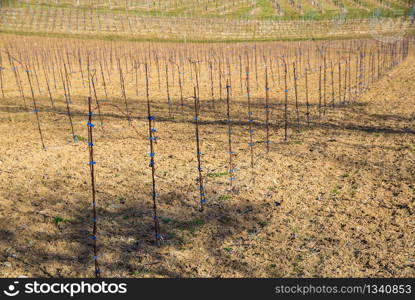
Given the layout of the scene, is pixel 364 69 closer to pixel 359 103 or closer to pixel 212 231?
pixel 359 103

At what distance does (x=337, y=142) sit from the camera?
862cm

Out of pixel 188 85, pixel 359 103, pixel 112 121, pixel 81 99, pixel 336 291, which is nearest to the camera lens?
pixel 336 291

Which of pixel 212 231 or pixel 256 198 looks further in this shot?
pixel 256 198

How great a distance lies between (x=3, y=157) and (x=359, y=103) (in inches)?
374

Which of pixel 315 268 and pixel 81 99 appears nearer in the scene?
pixel 315 268

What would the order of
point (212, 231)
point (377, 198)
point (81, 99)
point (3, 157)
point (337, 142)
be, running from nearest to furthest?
point (212, 231) < point (377, 198) < point (3, 157) < point (337, 142) < point (81, 99)

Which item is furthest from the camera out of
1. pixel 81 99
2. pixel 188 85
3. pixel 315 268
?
pixel 188 85

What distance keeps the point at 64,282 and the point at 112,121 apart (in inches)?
259

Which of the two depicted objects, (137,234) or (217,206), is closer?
(137,234)

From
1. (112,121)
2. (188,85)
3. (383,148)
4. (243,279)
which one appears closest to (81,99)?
(112,121)

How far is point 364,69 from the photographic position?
61.6 ft

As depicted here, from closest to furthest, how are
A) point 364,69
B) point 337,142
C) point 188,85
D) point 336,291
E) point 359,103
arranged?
point 336,291 → point 337,142 → point 359,103 → point 188,85 → point 364,69

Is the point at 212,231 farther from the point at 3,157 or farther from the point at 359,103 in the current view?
the point at 359,103

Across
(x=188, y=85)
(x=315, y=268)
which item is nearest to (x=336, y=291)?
(x=315, y=268)
